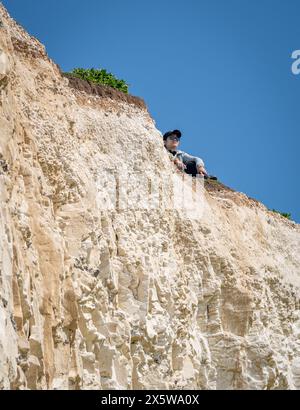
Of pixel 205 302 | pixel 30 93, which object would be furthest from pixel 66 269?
pixel 205 302

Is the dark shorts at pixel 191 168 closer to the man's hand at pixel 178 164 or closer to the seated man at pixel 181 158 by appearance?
the seated man at pixel 181 158

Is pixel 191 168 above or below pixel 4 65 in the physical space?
above

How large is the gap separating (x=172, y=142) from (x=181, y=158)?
113 cm

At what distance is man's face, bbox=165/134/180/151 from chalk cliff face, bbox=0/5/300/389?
5.37 ft

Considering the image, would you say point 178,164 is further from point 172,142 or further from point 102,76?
point 102,76

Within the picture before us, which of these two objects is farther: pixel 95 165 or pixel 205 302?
pixel 205 302

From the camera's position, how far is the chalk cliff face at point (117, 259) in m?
19.5

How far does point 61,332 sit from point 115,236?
5.48 metres

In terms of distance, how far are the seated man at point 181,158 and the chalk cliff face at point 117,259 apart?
2.15 feet

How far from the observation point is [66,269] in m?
21.3

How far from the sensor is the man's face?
104 ft

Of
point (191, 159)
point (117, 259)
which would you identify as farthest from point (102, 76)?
point (117, 259)

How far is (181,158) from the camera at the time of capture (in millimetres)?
32562

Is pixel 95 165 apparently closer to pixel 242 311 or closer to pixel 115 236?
pixel 115 236
